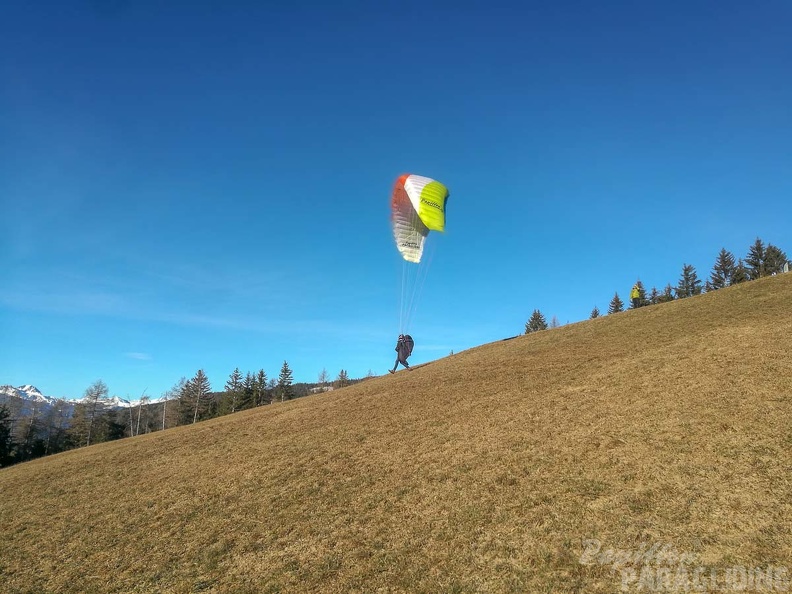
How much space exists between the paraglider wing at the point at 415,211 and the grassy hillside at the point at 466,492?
8.44 metres

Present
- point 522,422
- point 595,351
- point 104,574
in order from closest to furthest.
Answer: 1. point 104,574
2. point 522,422
3. point 595,351

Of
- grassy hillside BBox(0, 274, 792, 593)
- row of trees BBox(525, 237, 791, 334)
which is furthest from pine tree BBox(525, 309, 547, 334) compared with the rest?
grassy hillside BBox(0, 274, 792, 593)

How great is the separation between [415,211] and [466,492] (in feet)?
51.6

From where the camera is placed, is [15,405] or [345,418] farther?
[15,405]

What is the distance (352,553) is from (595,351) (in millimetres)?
18128

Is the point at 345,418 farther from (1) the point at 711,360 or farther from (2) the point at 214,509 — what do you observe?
(1) the point at 711,360

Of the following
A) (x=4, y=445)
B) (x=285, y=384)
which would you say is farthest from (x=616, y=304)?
(x=4, y=445)

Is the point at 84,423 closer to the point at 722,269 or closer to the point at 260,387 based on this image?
the point at 260,387

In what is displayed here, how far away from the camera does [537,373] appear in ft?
68.0

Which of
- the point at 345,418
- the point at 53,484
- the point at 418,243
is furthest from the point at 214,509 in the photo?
the point at 418,243

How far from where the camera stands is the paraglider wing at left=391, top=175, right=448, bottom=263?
2206cm

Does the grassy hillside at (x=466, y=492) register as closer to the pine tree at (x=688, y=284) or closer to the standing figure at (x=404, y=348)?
the standing figure at (x=404, y=348)

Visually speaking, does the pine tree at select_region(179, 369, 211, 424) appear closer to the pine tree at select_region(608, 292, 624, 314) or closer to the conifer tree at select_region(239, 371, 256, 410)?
the conifer tree at select_region(239, 371, 256, 410)

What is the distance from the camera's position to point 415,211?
2302cm
